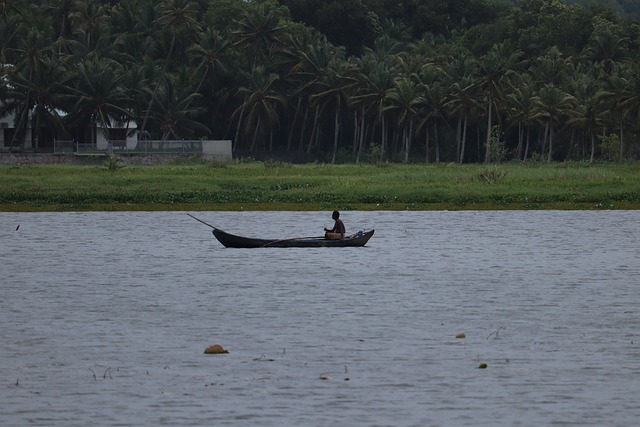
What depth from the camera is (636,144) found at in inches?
4119

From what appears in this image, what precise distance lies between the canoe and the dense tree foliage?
58.9 meters

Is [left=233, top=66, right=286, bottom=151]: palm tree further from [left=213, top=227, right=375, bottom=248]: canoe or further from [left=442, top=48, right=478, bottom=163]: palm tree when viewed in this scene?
[left=213, top=227, right=375, bottom=248]: canoe

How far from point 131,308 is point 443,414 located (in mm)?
11756

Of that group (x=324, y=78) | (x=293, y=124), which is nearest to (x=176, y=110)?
(x=324, y=78)

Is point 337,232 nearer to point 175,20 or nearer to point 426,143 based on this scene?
point 426,143

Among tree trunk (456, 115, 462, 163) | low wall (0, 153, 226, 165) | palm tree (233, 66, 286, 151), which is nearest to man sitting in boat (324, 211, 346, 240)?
low wall (0, 153, 226, 165)

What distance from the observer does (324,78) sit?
4296 inches

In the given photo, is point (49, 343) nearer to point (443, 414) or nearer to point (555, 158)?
point (443, 414)

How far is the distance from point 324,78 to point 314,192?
49918 millimetres

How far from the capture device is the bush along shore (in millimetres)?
57531

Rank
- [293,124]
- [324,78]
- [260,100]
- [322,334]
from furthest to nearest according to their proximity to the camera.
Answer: [293,124]
[324,78]
[260,100]
[322,334]

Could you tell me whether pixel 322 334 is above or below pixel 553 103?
below

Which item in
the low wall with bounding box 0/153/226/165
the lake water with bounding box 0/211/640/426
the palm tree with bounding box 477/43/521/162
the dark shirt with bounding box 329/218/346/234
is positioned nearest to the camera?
the lake water with bounding box 0/211/640/426

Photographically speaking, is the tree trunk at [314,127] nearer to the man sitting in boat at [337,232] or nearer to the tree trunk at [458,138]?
the tree trunk at [458,138]
